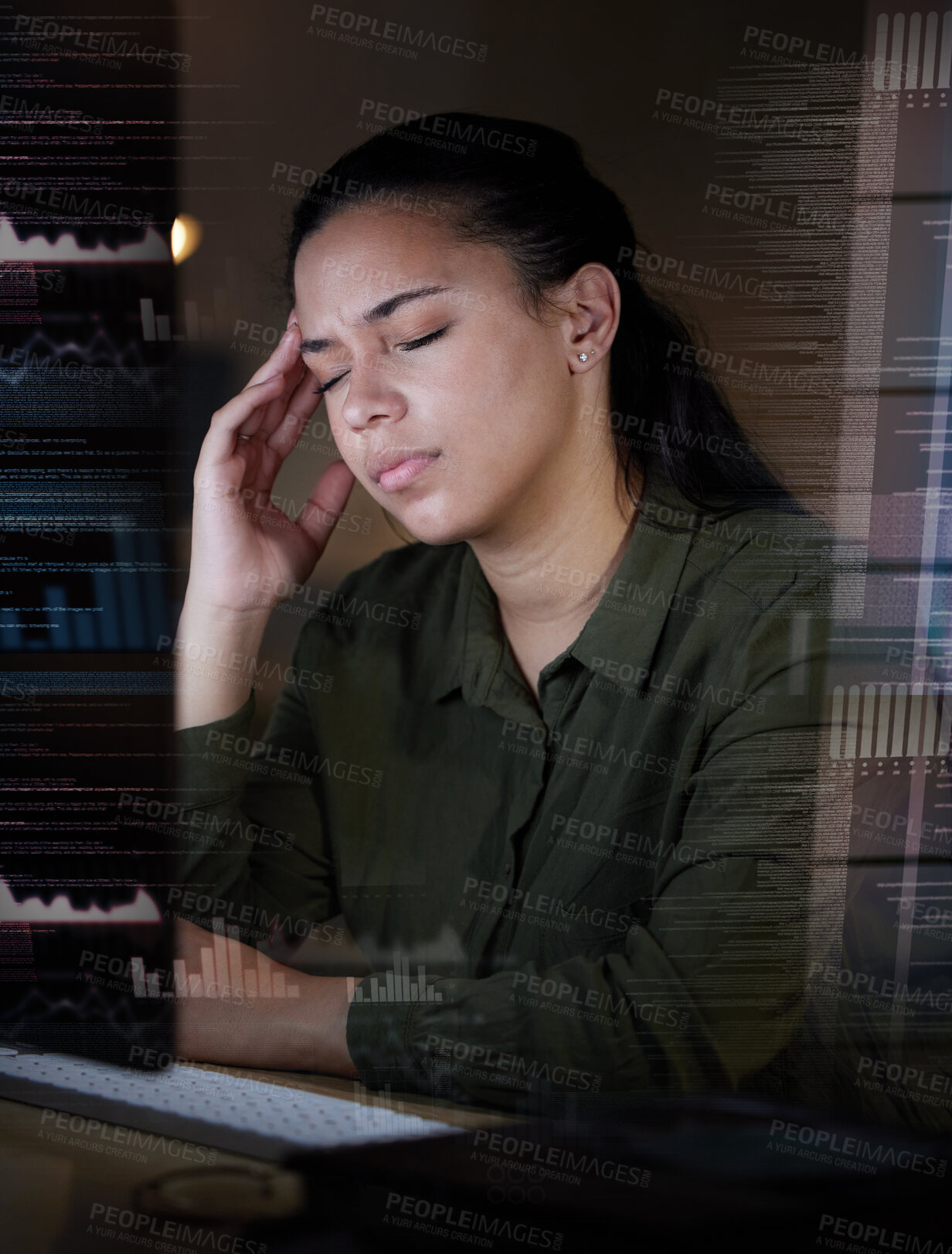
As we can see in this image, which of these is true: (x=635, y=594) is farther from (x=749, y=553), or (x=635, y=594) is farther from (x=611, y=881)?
(x=611, y=881)

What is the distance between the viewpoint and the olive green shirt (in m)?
0.91

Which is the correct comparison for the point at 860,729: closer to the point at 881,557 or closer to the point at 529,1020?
the point at 881,557

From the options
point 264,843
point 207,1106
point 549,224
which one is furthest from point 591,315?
point 207,1106

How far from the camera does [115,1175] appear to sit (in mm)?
946

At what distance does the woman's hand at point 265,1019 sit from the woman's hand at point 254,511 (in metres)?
0.39

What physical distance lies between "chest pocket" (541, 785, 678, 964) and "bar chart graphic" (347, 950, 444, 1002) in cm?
14

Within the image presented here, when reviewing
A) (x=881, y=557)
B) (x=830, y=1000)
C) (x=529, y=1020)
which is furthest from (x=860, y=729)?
(x=529, y=1020)

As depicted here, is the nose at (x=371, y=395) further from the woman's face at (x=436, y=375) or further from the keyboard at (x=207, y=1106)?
the keyboard at (x=207, y=1106)

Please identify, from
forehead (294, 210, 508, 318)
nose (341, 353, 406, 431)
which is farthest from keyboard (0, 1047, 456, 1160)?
forehead (294, 210, 508, 318)

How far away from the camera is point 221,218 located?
0.87 meters

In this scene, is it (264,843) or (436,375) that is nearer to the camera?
(436,375)

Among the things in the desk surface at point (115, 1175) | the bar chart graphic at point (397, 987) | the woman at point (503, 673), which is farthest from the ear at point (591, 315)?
the desk surface at point (115, 1175)

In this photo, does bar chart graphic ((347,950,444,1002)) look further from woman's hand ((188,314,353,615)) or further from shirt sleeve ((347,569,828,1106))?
woman's hand ((188,314,353,615))

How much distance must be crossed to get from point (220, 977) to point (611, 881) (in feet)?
1.49
